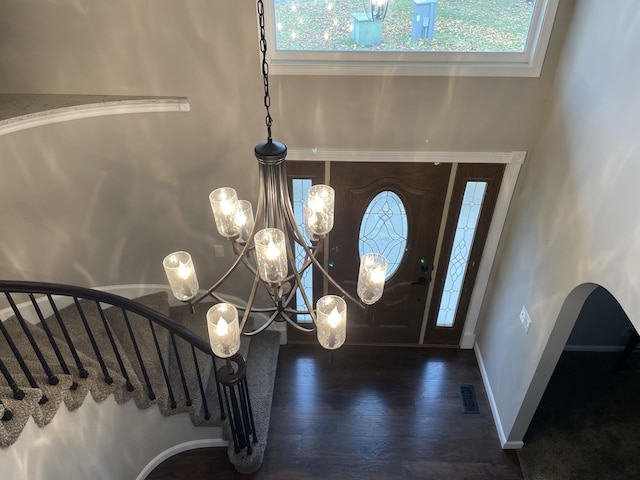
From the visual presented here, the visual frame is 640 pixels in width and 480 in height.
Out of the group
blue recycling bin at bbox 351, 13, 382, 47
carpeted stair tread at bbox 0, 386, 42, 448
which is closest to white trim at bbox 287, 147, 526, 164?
blue recycling bin at bbox 351, 13, 382, 47

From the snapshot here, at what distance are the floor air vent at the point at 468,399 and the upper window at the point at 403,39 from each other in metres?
2.84

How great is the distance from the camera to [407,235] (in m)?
4.21

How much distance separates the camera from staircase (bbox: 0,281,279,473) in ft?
8.63

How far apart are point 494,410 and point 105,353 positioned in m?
3.32

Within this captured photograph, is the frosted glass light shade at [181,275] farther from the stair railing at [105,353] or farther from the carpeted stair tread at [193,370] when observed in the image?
the carpeted stair tread at [193,370]

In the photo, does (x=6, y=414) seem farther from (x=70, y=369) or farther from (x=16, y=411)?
(x=70, y=369)

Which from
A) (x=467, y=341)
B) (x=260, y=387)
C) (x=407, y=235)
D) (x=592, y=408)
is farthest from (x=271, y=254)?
(x=592, y=408)

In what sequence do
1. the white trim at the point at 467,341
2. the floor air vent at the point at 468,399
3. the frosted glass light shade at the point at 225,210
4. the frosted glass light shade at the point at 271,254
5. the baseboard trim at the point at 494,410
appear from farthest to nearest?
the white trim at the point at 467,341
the floor air vent at the point at 468,399
the baseboard trim at the point at 494,410
the frosted glass light shade at the point at 225,210
the frosted glass light shade at the point at 271,254

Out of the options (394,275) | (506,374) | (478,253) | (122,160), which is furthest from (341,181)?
(506,374)

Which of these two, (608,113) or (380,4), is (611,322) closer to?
(608,113)

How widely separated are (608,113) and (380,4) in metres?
1.64

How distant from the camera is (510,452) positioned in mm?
3955

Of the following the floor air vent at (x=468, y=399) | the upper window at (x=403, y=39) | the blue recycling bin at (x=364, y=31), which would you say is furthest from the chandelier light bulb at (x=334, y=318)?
the floor air vent at (x=468, y=399)

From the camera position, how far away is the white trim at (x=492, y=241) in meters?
3.71
